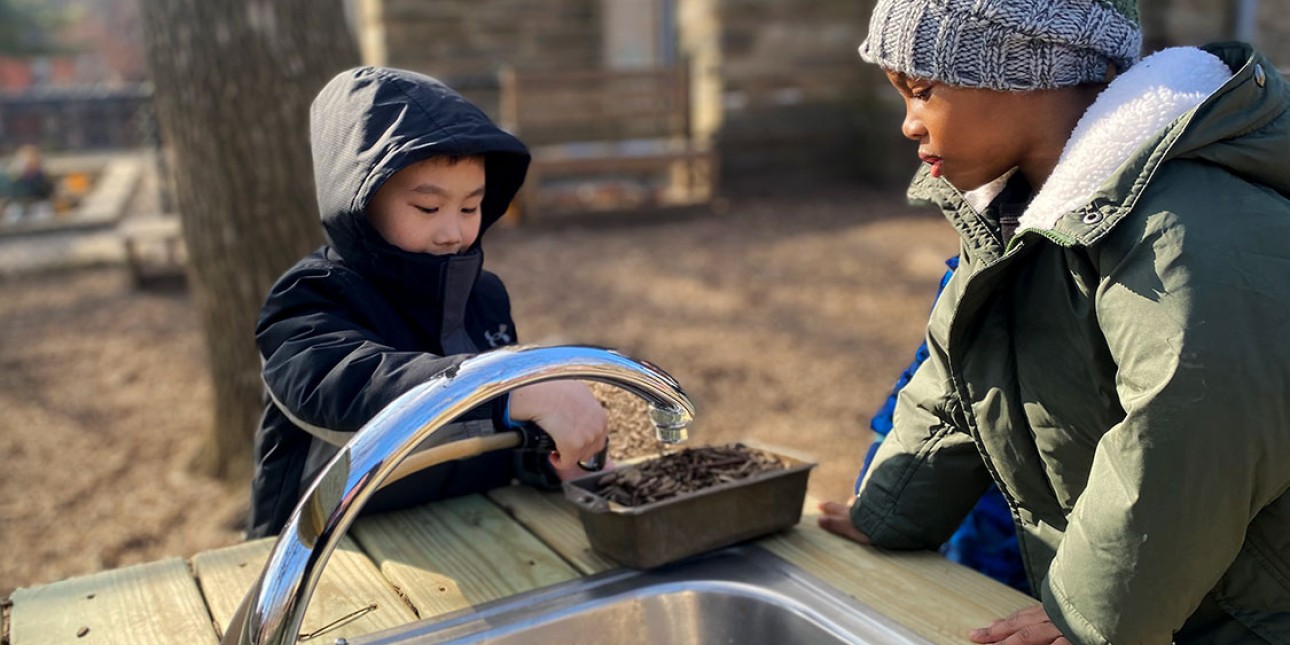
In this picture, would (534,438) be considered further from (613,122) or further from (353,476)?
(613,122)

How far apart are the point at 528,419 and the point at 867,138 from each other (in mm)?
8734

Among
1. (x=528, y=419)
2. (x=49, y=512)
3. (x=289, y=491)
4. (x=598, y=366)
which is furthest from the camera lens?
(x=49, y=512)

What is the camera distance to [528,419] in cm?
125

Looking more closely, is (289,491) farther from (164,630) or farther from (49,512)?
(49,512)

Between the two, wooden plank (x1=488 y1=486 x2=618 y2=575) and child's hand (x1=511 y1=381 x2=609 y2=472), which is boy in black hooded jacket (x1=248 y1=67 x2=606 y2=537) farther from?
child's hand (x1=511 y1=381 x2=609 y2=472)

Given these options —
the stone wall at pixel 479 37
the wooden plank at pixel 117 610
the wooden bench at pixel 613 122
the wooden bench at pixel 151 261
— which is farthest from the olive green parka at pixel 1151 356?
the stone wall at pixel 479 37

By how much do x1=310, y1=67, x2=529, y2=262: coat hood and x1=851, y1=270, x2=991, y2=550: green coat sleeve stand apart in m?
0.76

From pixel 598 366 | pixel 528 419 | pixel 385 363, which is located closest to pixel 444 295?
pixel 385 363

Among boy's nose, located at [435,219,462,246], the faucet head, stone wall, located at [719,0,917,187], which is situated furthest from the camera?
stone wall, located at [719,0,917,187]

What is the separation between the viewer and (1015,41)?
1.23m

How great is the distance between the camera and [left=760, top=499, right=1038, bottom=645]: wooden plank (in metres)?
1.34


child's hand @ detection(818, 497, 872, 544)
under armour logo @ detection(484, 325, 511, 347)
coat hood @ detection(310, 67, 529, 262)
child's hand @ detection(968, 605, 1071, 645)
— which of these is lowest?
child's hand @ detection(818, 497, 872, 544)

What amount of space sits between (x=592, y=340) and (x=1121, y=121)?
175 centimetres

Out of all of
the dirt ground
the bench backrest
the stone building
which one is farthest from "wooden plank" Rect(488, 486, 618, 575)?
the stone building
